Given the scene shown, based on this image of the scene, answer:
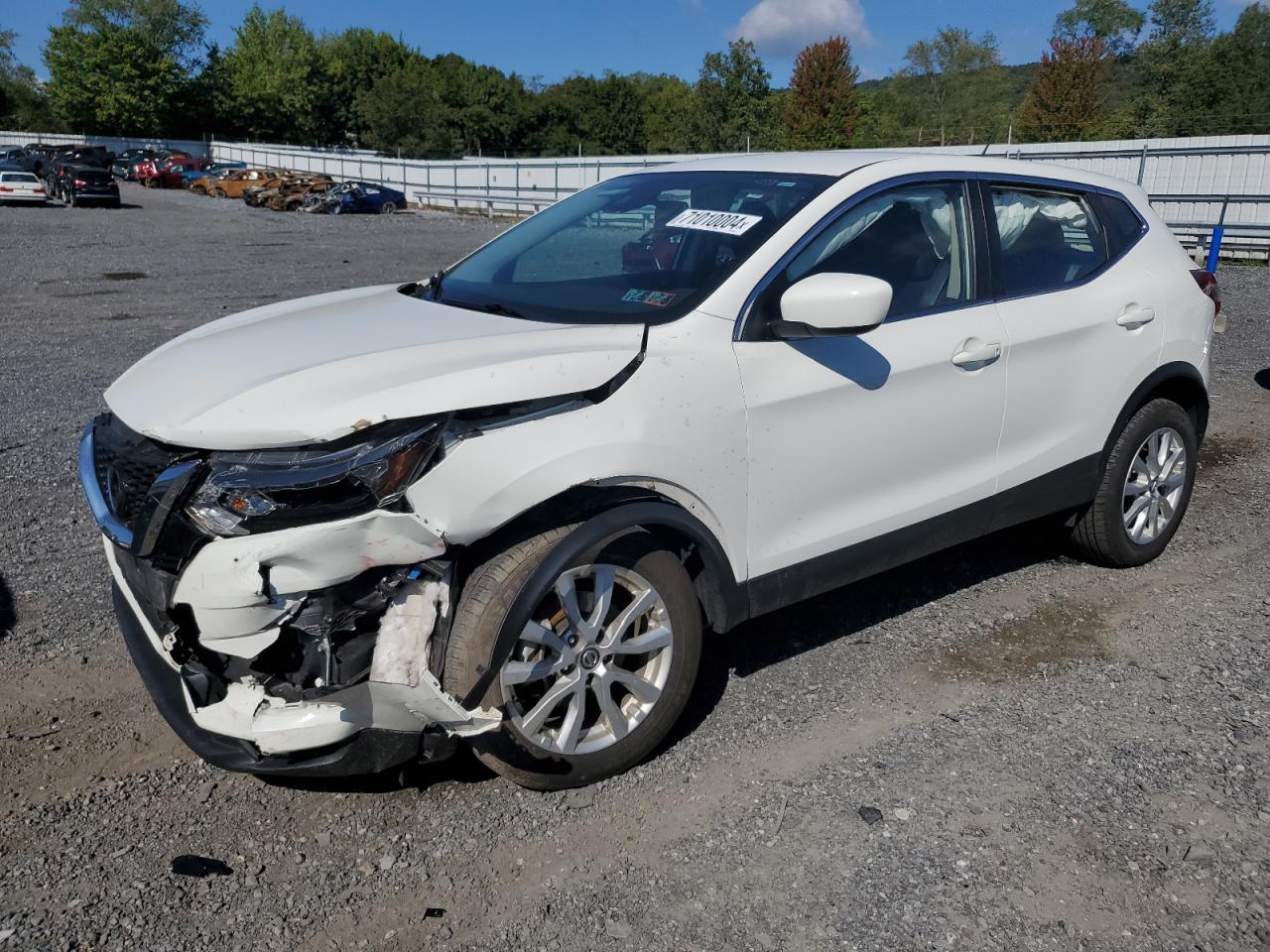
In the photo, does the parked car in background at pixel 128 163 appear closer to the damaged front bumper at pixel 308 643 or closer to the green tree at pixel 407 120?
the green tree at pixel 407 120

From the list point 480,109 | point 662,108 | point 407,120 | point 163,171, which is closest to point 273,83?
point 480,109

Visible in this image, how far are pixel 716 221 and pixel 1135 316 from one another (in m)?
2.00

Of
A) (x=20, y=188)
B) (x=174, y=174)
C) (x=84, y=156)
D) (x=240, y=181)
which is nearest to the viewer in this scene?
(x=20, y=188)

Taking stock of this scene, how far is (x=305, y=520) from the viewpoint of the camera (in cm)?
259

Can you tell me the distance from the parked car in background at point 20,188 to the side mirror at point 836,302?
3780cm

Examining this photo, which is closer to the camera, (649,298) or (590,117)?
(649,298)

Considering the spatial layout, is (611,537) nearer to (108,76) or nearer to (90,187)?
(90,187)

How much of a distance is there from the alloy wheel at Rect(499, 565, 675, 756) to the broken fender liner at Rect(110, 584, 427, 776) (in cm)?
28

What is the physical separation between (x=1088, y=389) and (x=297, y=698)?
3271 mm

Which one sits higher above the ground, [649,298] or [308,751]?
[649,298]

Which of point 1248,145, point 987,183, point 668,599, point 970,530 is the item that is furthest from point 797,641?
point 1248,145

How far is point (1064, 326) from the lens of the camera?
4.15m

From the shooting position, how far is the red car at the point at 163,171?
49.8 m

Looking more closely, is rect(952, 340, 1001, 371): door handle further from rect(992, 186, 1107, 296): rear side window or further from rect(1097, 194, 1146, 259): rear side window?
rect(1097, 194, 1146, 259): rear side window
